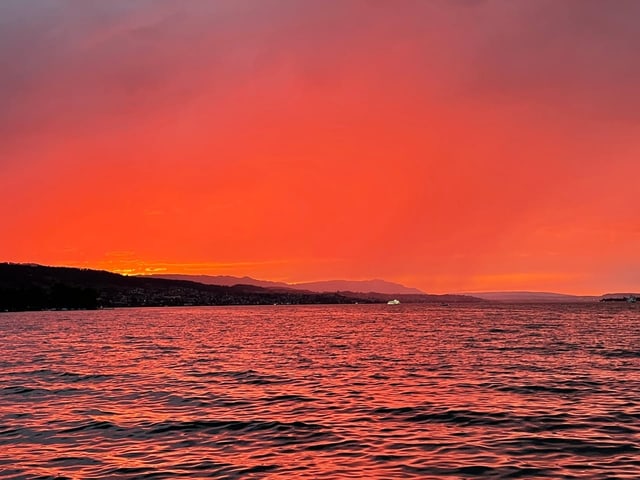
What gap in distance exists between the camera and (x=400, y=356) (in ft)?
190

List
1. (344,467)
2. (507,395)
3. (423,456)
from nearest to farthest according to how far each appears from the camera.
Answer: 1. (344,467)
2. (423,456)
3. (507,395)

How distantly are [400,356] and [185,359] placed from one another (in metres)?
20.2

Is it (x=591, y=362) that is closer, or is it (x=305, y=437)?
(x=305, y=437)

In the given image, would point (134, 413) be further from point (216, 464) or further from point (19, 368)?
point (19, 368)

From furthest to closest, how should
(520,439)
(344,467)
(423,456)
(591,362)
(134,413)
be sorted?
(591,362), (134,413), (520,439), (423,456), (344,467)

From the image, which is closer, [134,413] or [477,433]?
[477,433]

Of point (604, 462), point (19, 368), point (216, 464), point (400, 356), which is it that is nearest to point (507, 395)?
point (604, 462)

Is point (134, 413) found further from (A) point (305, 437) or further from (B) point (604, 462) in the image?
(B) point (604, 462)

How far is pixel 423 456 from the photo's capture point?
1980 cm

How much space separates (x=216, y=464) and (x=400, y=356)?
1590 inches

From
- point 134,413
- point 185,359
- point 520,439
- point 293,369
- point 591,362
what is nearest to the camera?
point 520,439

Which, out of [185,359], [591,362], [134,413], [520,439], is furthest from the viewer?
[185,359]

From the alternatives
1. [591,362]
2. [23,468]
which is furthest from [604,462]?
[591,362]

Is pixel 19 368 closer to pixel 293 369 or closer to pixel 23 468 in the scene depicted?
pixel 293 369
